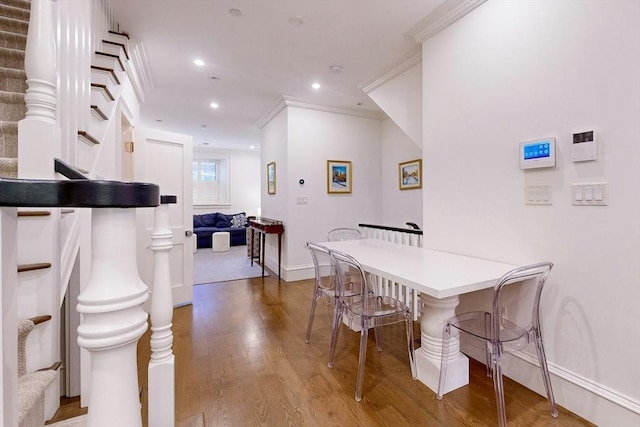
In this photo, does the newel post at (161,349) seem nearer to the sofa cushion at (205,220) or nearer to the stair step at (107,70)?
the stair step at (107,70)

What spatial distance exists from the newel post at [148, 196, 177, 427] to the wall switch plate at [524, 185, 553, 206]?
2.07 m

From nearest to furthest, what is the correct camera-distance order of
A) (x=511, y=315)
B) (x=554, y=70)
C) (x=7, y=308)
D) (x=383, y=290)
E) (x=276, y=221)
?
(x=7, y=308) < (x=554, y=70) < (x=511, y=315) < (x=383, y=290) < (x=276, y=221)

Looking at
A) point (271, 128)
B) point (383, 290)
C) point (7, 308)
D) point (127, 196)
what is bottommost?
point (383, 290)

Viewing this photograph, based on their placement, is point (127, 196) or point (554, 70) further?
point (554, 70)

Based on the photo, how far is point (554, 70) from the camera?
68.0 inches

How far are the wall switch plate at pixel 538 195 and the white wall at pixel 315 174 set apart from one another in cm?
298

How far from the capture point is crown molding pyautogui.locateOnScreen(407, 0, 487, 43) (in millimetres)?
2199

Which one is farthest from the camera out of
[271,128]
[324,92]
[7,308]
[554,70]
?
[271,128]

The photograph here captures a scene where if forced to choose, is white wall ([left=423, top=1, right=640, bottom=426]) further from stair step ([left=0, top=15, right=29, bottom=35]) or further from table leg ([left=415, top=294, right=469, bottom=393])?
stair step ([left=0, top=15, right=29, bottom=35])

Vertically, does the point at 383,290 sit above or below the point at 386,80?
below

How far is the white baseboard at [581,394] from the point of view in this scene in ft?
4.87

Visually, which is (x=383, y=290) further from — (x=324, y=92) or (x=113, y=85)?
(x=113, y=85)

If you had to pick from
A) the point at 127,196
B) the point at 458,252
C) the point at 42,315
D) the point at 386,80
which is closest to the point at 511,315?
the point at 458,252

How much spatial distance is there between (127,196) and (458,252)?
239 centimetres
